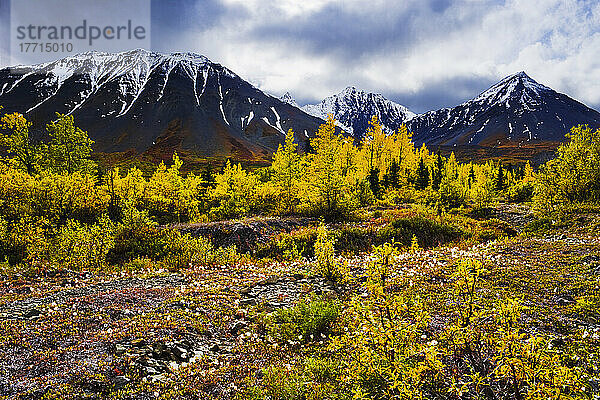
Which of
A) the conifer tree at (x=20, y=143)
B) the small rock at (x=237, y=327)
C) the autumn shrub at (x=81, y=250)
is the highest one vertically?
the conifer tree at (x=20, y=143)

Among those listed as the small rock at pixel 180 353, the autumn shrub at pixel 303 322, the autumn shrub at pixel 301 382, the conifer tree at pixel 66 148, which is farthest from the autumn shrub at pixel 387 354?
the conifer tree at pixel 66 148

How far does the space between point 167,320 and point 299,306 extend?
9.14ft

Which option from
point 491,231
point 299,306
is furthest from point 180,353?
point 491,231

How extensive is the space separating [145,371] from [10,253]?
10.5 meters

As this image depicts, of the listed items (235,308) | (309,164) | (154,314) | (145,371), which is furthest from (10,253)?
(309,164)

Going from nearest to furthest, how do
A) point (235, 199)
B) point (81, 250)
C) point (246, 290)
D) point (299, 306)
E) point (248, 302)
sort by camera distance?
1. point (299, 306)
2. point (248, 302)
3. point (246, 290)
4. point (81, 250)
5. point (235, 199)

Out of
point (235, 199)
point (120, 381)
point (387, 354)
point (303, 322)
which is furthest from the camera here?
point (235, 199)

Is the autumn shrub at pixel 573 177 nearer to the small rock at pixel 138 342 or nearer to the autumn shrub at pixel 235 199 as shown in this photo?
the autumn shrub at pixel 235 199

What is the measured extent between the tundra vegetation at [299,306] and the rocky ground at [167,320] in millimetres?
38

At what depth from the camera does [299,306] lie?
292 inches

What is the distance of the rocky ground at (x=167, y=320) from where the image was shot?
15.8 ft

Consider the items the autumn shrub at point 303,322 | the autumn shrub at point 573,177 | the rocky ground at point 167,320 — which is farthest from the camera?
the autumn shrub at point 573,177

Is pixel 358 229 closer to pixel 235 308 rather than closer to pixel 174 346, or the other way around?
pixel 235 308

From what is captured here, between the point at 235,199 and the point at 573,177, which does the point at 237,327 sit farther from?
the point at 573,177
